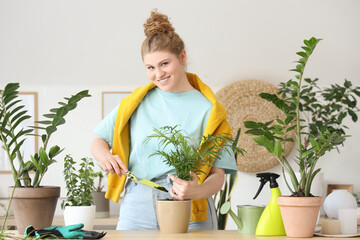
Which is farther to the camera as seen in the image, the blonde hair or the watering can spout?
the blonde hair

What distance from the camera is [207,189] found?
5.92 ft

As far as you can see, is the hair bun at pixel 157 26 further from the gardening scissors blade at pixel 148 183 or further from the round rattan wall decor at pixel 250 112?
the round rattan wall decor at pixel 250 112

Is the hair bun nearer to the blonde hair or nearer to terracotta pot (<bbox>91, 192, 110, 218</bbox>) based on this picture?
the blonde hair

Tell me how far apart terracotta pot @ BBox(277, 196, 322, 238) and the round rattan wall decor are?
240 cm

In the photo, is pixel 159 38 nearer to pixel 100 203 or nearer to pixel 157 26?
pixel 157 26

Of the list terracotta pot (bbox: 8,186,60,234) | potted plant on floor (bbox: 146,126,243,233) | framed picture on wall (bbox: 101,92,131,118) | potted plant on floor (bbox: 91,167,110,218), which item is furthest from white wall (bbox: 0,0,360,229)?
potted plant on floor (bbox: 146,126,243,233)

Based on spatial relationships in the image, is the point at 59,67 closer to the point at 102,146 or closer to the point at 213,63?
the point at 213,63

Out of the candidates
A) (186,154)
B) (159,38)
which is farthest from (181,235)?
(159,38)

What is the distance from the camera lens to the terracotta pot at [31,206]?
5.72 ft

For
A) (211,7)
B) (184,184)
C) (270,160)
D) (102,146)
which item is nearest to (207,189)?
(184,184)

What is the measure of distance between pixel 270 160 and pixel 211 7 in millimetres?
1290

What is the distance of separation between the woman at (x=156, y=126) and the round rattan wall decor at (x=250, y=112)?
78.9 inches

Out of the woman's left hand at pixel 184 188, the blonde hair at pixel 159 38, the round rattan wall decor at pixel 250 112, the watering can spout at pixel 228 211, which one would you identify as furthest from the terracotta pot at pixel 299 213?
the round rattan wall decor at pixel 250 112

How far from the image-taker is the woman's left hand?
1682 mm
